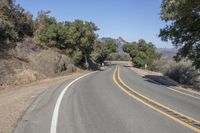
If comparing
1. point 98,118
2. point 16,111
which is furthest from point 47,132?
point 16,111

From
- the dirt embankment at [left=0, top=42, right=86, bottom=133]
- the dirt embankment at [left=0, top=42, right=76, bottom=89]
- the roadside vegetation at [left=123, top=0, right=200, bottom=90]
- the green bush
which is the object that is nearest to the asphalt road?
the dirt embankment at [left=0, top=42, right=86, bottom=133]

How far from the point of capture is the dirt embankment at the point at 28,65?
2309 centimetres

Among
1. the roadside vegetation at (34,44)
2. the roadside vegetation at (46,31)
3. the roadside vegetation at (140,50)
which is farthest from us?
the roadside vegetation at (140,50)

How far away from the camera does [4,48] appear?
2728cm

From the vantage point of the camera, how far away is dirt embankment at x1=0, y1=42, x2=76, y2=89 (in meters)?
23.1

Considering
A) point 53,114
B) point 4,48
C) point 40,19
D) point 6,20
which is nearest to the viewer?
point 53,114

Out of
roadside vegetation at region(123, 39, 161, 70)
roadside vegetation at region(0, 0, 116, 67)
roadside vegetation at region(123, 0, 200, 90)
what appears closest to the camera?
roadside vegetation at region(123, 0, 200, 90)

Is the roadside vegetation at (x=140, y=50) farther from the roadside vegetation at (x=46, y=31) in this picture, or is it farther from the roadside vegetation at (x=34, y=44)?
the roadside vegetation at (x=34, y=44)

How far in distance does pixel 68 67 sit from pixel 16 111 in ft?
92.2

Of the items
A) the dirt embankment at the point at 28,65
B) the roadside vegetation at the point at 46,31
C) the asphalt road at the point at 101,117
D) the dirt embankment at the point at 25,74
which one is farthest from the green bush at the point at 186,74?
the asphalt road at the point at 101,117

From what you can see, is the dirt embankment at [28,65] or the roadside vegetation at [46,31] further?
the roadside vegetation at [46,31]

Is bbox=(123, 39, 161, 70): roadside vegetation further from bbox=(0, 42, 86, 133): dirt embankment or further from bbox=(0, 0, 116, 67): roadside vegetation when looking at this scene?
bbox=(0, 42, 86, 133): dirt embankment

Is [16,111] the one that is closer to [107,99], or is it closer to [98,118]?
[98,118]

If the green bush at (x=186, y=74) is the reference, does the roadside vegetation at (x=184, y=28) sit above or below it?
above
